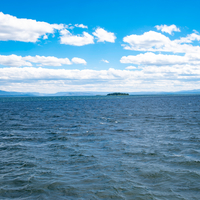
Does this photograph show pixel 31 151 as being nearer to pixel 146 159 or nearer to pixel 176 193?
pixel 146 159

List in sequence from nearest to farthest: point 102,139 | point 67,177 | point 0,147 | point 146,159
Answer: point 67,177 < point 146,159 < point 0,147 < point 102,139

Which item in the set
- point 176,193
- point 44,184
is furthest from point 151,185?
point 44,184

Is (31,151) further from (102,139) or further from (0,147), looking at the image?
(102,139)

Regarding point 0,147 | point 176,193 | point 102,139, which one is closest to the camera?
point 176,193

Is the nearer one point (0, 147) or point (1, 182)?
point (1, 182)

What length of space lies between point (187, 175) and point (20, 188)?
37.2 feet

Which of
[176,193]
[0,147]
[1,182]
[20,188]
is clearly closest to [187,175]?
[176,193]

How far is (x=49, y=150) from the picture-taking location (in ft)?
66.9

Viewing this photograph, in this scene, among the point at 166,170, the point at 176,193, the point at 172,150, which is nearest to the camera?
the point at 176,193

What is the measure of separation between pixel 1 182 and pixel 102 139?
1346cm

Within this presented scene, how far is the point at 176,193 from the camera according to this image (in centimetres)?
1158

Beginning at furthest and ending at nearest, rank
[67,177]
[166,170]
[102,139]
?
[102,139] < [166,170] < [67,177]

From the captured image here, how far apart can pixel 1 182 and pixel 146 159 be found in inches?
447

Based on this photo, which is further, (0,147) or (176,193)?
(0,147)
